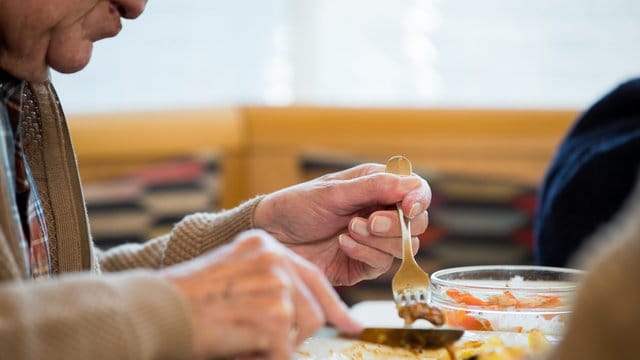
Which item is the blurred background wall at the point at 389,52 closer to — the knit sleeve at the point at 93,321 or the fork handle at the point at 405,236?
the fork handle at the point at 405,236

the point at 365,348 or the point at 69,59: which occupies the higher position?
the point at 69,59

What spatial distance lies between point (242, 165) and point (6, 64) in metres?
1.71

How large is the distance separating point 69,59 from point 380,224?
475mm

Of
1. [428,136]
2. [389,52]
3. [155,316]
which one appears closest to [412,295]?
[155,316]

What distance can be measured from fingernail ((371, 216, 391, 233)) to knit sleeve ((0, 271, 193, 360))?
53 centimetres

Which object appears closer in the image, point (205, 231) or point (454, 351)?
point (454, 351)

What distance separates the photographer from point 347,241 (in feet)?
4.52

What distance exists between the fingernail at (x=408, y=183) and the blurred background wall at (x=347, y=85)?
5.25ft

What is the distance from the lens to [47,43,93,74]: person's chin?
128cm

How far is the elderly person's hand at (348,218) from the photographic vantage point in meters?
1.32

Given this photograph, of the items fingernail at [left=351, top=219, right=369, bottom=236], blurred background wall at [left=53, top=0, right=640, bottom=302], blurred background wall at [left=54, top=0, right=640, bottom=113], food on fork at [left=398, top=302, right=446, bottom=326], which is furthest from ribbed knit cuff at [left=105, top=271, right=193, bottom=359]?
blurred background wall at [left=54, top=0, right=640, bottom=113]

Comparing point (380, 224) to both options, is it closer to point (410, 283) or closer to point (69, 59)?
point (410, 283)

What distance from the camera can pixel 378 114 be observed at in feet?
9.73

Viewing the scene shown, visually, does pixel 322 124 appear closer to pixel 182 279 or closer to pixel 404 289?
pixel 404 289
